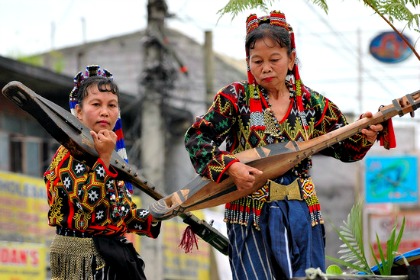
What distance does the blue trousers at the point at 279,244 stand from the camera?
4996mm

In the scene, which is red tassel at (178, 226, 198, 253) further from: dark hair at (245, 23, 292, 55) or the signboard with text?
the signboard with text

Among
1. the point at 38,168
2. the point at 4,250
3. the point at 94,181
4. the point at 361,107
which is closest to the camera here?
the point at 94,181

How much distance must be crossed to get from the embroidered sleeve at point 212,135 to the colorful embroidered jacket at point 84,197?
59 cm

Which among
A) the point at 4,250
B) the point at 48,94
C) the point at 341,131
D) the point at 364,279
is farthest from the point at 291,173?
the point at 48,94

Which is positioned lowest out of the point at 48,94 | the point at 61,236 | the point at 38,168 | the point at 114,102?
the point at 61,236

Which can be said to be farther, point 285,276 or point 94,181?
point 94,181

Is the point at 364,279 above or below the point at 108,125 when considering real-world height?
below

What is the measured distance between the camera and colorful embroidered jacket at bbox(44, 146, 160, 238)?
539 cm

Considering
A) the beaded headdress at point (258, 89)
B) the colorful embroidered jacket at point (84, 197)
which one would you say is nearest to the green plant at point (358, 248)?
the beaded headdress at point (258, 89)

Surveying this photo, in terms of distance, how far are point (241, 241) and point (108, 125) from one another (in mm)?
1103

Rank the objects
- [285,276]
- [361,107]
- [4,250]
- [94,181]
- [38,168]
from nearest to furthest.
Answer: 1. [285,276]
2. [94,181]
3. [4,250]
4. [38,168]
5. [361,107]

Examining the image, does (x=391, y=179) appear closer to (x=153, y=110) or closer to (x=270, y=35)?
(x=153, y=110)

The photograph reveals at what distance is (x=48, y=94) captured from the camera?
21.8 meters

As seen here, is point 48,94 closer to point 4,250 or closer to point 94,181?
point 4,250
